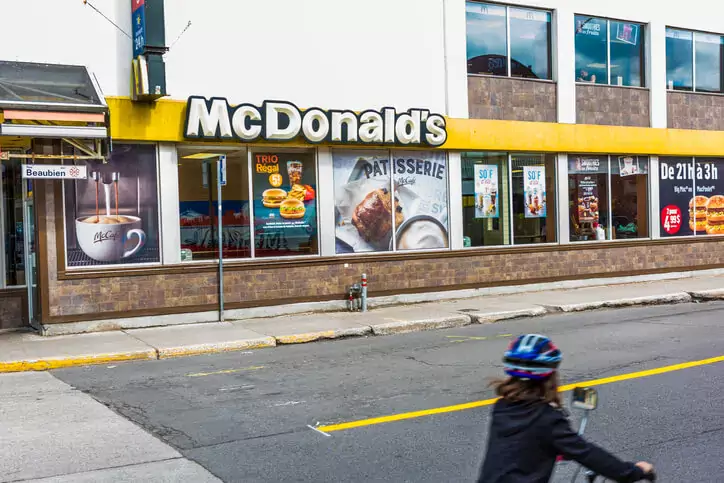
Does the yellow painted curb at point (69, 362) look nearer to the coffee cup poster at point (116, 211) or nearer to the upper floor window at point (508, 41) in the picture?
the coffee cup poster at point (116, 211)

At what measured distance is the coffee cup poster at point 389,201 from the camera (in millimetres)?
16281

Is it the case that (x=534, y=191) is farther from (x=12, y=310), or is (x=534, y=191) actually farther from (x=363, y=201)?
(x=12, y=310)

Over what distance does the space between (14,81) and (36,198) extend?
6.28 feet

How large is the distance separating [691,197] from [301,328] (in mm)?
12577

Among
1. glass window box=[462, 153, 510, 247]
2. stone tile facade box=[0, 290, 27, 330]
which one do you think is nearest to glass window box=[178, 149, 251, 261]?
stone tile facade box=[0, 290, 27, 330]

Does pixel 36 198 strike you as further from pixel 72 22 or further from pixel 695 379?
A: pixel 695 379

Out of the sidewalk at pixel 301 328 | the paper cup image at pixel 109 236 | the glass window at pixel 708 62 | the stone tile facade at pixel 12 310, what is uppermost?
the glass window at pixel 708 62

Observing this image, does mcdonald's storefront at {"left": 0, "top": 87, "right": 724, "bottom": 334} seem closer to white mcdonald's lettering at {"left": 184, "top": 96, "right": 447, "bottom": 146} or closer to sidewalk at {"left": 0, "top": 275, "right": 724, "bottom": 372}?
white mcdonald's lettering at {"left": 184, "top": 96, "right": 447, "bottom": 146}

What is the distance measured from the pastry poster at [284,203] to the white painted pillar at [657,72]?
972 centimetres

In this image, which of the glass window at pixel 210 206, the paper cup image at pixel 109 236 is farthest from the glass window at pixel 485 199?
the paper cup image at pixel 109 236

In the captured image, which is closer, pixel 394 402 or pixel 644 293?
pixel 394 402

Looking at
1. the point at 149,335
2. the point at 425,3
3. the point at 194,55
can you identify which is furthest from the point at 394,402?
the point at 425,3

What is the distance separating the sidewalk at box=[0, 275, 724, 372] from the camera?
1183cm

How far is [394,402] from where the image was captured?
8.39 metres
